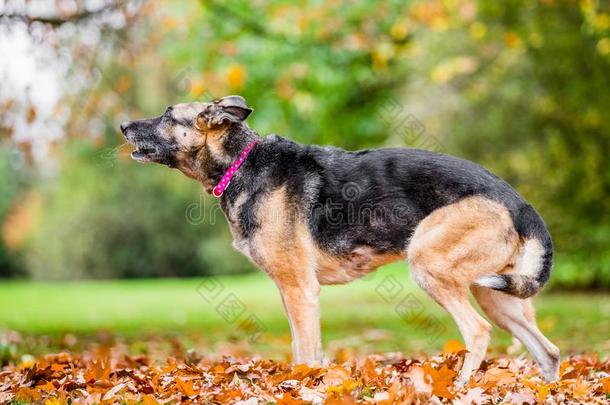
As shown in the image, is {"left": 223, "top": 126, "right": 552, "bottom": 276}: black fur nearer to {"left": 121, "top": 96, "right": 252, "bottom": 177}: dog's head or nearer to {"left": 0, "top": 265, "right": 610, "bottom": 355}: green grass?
{"left": 121, "top": 96, "right": 252, "bottom": 177}: dog's head

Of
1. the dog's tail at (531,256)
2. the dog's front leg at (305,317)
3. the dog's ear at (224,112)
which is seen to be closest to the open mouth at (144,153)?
the dog's ear at (224,112)

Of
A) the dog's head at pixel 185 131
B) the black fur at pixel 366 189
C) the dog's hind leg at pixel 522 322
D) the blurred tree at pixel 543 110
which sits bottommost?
the dog's hind leg at pixel 522 322

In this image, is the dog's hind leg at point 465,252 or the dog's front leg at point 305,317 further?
the dog's front leg at point 305,317

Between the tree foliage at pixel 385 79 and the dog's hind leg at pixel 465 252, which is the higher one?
the tree foliage at pixel 385 79

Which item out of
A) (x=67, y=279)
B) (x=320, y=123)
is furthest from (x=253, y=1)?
(x=67, y=279)

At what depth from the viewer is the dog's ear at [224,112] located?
249 inches

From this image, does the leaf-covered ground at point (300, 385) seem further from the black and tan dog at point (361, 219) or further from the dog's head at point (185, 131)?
the dog's head at point (185, 131)

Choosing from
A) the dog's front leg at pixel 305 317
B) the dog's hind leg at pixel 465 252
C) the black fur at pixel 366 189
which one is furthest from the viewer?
the dog's front leg at pixel 305 317

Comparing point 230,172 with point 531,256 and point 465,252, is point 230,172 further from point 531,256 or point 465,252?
point 531,256

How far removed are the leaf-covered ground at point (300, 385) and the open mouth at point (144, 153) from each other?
69.7 inches

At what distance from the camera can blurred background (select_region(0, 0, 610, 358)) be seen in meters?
13.4

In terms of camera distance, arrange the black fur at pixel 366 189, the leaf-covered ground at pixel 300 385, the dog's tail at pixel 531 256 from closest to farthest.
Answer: the leaf-covered ground at pixel 300 385, the dog's tail at pixel 531 256, the black fur at pixel 366 189

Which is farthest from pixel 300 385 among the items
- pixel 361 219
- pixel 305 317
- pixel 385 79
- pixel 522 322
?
pixel 385 79

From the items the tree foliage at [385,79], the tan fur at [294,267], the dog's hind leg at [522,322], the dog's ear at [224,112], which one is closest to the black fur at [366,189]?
the tan fur at [294,267]
